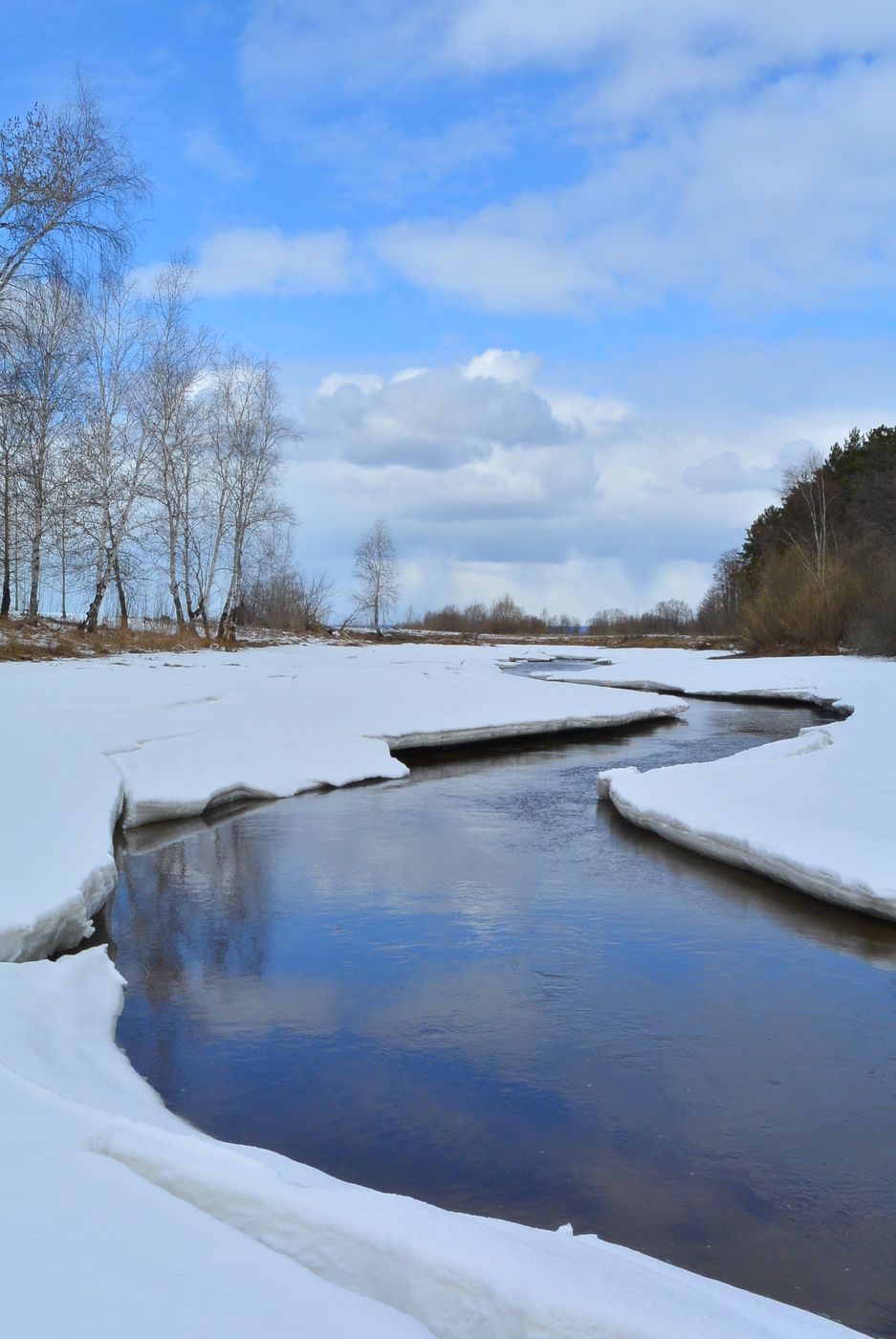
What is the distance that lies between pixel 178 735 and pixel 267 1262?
806 cm

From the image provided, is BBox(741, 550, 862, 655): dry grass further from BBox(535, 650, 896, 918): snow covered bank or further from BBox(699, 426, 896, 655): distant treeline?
BBox(535, 650, 896, 918): snow covered bank

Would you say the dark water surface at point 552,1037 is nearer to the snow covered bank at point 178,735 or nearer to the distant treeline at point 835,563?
→ the snow covered bank at point 178,735

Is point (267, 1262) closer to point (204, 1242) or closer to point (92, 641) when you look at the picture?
point (204, 1242)

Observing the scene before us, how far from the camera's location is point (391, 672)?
15359mm

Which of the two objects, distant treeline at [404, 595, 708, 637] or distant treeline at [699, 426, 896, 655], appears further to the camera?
distant treeline at [404, 595, 708, 637]

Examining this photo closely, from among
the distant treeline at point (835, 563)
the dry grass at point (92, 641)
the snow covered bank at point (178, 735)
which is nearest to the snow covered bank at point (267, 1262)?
the snow covered bank at point (178, 735)

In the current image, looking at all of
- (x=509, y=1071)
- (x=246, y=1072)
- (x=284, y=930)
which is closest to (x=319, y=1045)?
(x=246, y=1072)

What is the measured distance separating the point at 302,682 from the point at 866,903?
9.48 m

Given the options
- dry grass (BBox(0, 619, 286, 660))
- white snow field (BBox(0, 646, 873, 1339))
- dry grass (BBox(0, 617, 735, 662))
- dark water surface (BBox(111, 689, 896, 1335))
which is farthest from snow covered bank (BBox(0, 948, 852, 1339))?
dry grass (BBox(0, 619, 286, 660))

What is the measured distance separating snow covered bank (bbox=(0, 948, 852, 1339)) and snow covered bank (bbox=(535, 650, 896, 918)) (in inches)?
161

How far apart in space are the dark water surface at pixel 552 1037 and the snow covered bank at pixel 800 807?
8.8 inches

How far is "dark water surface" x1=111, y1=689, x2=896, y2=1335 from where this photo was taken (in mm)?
2887

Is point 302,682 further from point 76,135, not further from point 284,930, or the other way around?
point 284,930

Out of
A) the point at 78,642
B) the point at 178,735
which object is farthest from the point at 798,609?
the point at 178,735
